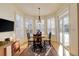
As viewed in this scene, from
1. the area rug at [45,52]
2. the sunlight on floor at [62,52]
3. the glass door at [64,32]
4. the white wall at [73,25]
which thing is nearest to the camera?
the white wall at [73,25]

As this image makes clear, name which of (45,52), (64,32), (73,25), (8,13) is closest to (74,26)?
(73,25)

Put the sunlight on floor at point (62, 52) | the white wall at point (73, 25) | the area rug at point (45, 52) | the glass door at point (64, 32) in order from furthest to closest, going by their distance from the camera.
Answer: the glass door at point (64, 32) < the area rug at point (45, 52) < the sunlight on floor at point (62, 52) < the white wall at point (73, 25)

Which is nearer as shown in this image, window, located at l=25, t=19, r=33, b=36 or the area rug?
the area rug

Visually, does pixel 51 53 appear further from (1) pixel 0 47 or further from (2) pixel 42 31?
(1) pixel 0 47

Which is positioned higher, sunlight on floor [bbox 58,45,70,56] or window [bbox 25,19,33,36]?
window [bbox 25,19,33,36]

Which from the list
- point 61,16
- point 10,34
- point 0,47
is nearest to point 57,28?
point 61,16

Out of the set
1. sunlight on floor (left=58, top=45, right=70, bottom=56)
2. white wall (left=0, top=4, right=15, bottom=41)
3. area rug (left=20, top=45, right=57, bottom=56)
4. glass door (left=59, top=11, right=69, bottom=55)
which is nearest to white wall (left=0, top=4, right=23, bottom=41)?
white wall (left=0, top=4, right=15, bottom=41)

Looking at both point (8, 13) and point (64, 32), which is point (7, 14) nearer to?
point (8, 13)

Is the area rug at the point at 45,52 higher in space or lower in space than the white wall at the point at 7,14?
lower

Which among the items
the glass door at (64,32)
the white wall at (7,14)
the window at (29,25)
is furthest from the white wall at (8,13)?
the glass door at (64,32)

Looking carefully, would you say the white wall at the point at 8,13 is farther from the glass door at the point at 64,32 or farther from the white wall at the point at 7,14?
the glass door at the point at 64,32

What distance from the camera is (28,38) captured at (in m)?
4.16

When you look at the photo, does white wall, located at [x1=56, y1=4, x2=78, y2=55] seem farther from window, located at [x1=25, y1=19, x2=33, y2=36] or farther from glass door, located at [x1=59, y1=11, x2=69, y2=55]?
window, located at [x1=25, y1=19, x2=33, y2=36]

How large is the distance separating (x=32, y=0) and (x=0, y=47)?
5.13 ft
